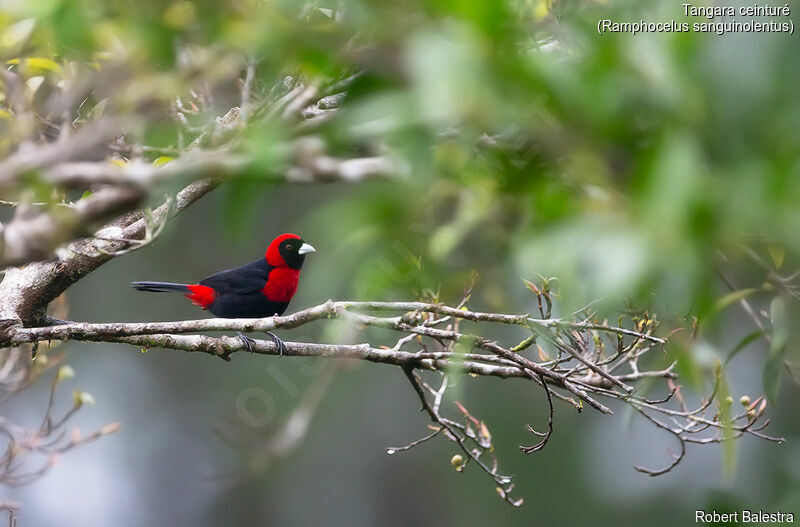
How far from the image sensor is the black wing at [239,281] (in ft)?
18.1

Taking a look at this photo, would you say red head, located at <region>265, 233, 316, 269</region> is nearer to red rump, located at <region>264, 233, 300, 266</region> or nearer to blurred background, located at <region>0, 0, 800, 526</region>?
red rump, located at <region>264, 233, 300, 266</region>

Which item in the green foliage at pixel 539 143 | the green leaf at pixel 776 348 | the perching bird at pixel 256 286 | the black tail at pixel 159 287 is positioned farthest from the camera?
the perching bird at pixel 256 286

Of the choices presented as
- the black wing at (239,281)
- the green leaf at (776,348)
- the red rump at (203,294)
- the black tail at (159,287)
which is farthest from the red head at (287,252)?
the green leaf at (776,348)

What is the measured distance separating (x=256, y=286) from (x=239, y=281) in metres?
0.11

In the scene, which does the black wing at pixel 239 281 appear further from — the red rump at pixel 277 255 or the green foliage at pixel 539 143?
the green foliage at pixel 539 143

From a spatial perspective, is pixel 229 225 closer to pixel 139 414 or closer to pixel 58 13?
pixel 58 13

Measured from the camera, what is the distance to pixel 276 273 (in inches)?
224

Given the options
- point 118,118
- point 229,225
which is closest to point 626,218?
point 229,225

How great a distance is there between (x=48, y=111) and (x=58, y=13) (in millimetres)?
2267

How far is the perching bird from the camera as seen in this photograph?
5465mm

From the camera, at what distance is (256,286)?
555 cm

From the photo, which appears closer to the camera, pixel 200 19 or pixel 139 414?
pixel 200 19

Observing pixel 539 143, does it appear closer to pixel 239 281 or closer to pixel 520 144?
pixel 520 144

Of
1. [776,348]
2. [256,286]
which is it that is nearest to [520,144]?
[776,348]
